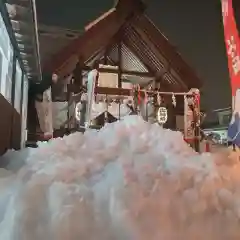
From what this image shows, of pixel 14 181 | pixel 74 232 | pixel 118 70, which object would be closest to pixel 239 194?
pixel 74 232

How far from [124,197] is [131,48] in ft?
13.8

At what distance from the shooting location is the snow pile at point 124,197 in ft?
1.66

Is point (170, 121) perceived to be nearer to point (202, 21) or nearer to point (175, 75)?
point (175, 75)

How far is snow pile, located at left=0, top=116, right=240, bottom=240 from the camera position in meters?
0.51

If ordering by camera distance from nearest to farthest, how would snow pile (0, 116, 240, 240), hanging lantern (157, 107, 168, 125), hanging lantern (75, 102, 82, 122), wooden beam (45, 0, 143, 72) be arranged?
snow pile (0, 116, 240, 240)
hanging lantern (75, 102, 82, 122)
wooden beam (45, 0, 143, 72)
hanging lantern (157, 107, 168, 125)

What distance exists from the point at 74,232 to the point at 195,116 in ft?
11.0

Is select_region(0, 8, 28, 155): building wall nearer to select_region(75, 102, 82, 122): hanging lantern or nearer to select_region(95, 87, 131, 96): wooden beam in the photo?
select_region(75, 102, 82, 122): hanging lantern

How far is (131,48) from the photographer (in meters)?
4.61

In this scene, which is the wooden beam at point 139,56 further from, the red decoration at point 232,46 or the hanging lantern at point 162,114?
the red decoration at point 232,46

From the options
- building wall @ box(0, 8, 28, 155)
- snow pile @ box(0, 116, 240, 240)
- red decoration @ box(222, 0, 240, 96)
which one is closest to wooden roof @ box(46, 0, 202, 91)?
red decoration @ box(222, 0, 240, 96)

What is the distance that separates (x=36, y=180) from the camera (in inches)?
23.4

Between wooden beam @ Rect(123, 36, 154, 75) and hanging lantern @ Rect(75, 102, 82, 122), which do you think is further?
wooden beam @ Rect(123, 36, 154, 75)

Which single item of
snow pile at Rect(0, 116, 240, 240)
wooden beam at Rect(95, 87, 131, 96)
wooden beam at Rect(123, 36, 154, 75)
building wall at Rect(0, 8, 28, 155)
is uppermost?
wooden beam at Rect(123, 36, 154, 75)

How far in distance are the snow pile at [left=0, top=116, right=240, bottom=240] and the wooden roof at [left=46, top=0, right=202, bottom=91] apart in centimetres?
349
